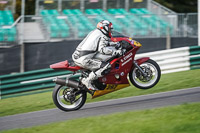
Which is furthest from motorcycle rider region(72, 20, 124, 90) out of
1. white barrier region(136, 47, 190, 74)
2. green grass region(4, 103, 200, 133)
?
white barrier region(136, 47, 190, 74)

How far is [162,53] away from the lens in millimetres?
12039

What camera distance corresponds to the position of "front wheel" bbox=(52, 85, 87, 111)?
7.62m

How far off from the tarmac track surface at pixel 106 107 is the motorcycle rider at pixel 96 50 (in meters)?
0.63

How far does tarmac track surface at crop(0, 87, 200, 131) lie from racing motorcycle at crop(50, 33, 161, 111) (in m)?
0.30

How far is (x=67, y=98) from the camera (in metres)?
7.71

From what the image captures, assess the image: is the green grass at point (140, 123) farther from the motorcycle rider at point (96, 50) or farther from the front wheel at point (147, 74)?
the front wheel at point (147, 74)

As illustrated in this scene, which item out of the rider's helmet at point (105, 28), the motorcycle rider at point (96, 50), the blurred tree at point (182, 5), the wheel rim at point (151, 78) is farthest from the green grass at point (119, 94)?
the blurred tree at point (182, 5)

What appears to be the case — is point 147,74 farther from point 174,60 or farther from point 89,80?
point 174,60

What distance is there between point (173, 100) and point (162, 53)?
4632 millimetres

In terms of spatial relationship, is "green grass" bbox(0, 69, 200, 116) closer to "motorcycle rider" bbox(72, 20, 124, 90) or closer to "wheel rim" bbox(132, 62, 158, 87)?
"wheel rim" bbox(132, 62, 158, 87)

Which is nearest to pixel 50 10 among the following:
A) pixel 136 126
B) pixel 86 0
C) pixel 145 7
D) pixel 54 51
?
pixel 86 0

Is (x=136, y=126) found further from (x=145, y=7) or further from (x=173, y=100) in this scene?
(x=145, y=7)

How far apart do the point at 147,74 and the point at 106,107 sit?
3.96 feet

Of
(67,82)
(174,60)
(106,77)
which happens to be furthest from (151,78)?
(174,60)
